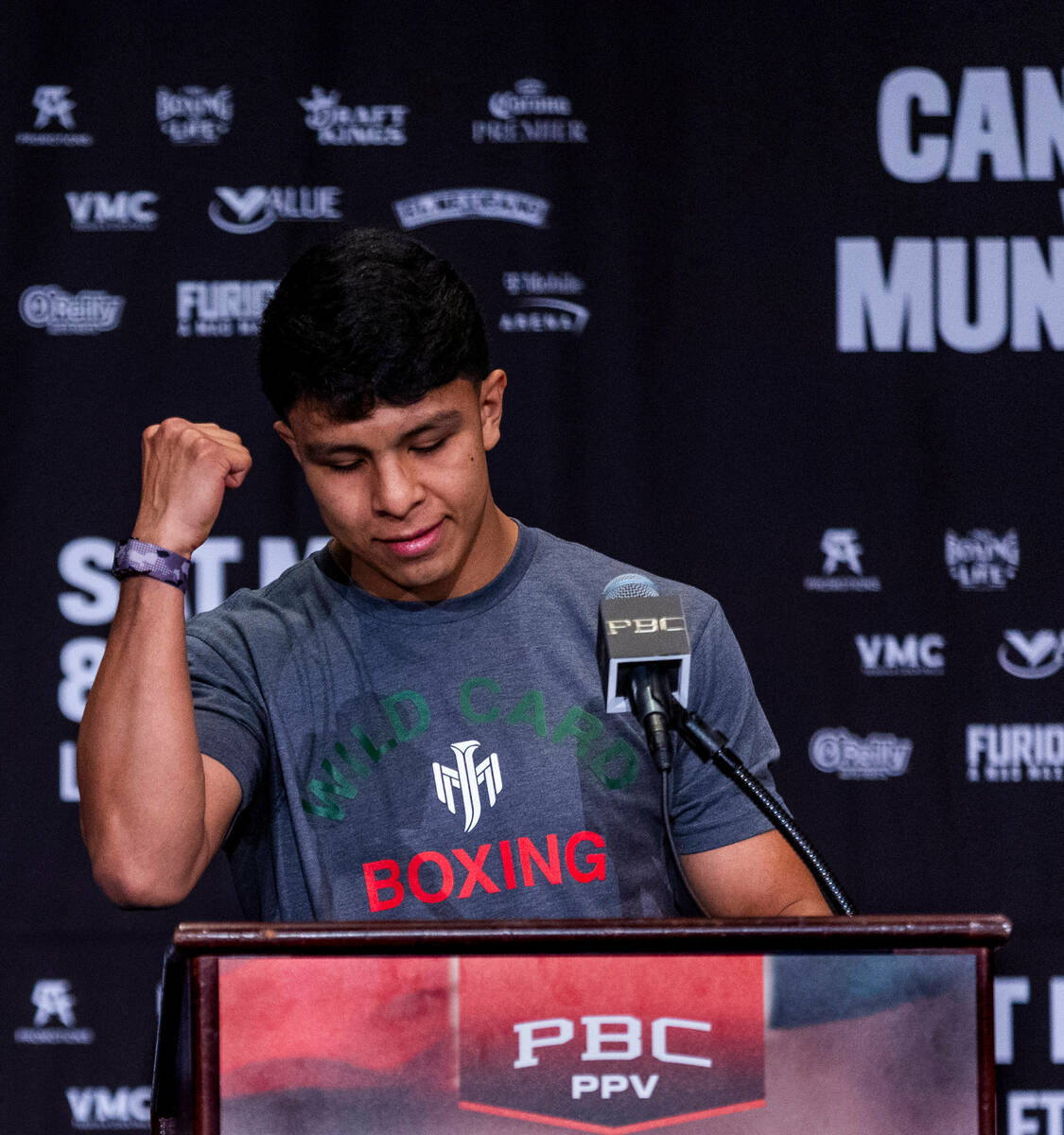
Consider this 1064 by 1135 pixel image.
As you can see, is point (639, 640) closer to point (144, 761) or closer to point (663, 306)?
point (144, 761)

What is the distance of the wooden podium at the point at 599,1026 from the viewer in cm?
66

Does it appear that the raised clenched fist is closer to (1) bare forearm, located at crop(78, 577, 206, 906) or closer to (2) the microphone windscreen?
(1) bare forearm, located at crop(78, 577, 206, 906)

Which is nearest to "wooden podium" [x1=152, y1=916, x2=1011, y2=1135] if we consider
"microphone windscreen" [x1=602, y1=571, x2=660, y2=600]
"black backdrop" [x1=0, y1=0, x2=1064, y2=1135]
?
"microphone windscreen" [x1=602, y1=571, x2=660, y2=600]

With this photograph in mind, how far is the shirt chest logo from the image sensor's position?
3.98 ft

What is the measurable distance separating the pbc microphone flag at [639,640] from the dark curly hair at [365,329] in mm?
315

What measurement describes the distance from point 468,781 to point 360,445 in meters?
0.32

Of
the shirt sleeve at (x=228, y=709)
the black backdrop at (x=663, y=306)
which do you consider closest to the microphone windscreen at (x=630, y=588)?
the shirt sleeve at (x=228, y=709)

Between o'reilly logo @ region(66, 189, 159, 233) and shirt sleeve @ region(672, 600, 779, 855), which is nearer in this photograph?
shirt sleeve @ region(672, 600, 779, 855)

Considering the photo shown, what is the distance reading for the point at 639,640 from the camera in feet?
3.01

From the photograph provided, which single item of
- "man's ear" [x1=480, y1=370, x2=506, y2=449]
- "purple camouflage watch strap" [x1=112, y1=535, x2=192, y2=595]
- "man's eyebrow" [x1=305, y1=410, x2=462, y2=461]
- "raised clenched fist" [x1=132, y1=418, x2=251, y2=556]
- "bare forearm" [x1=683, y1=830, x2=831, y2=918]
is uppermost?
"man's ear" [x1=480, y1=370, x2=506, y2=449]

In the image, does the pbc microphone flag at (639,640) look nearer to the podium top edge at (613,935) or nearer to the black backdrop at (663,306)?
the podium top edge at (613,935)

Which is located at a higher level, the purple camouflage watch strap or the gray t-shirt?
the purple camouflage watch strap

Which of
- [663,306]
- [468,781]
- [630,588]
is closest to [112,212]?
[663,306]

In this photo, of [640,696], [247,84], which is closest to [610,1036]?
[640,696]
